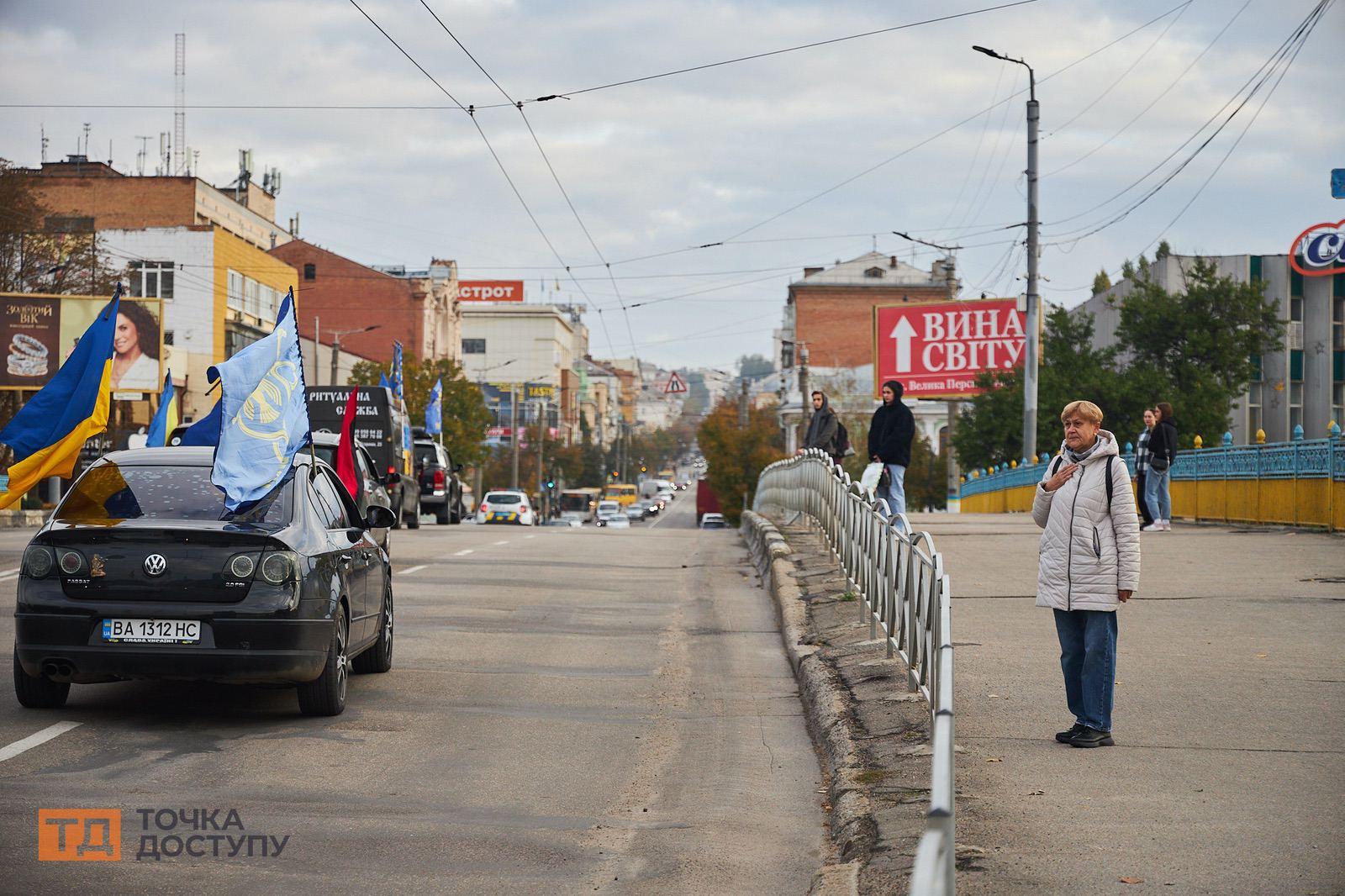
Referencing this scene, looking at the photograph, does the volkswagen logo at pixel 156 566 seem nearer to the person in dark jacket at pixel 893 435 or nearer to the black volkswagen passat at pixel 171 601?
the black volkswagen passat at pixel 171 601

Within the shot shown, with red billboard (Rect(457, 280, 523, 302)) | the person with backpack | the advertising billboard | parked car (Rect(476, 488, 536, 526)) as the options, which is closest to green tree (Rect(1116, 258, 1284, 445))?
parked car (Rect(476, 488, 536, 526))

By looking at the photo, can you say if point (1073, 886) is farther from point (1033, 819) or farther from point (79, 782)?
point (79, 782)

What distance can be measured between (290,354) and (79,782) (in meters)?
3.54

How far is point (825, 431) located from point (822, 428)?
0.15 m

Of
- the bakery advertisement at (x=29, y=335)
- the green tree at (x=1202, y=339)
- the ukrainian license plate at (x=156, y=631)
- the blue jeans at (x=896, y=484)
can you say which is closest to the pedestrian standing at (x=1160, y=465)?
the blue jeans at (x=896, y=484)

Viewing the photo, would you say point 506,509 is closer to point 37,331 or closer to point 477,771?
point 37,331

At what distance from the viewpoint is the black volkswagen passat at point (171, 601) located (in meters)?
7.58

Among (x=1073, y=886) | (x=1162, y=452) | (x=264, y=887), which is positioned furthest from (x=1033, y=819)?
(x=1162, y=452)

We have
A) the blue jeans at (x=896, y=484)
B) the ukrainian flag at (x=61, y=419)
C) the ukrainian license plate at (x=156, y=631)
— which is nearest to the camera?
the ukrainian license plate at (x=156, y=631)

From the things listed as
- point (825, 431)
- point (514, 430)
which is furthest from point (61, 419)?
point (514, 430)

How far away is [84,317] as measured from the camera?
142 feet

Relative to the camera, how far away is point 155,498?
8.15m

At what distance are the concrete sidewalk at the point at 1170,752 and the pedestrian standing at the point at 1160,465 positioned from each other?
8054 millimetres

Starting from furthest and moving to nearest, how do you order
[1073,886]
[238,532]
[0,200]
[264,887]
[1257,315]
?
[1257,315]
[0,200]
[238,532]
[264,887]
[1073,886]
